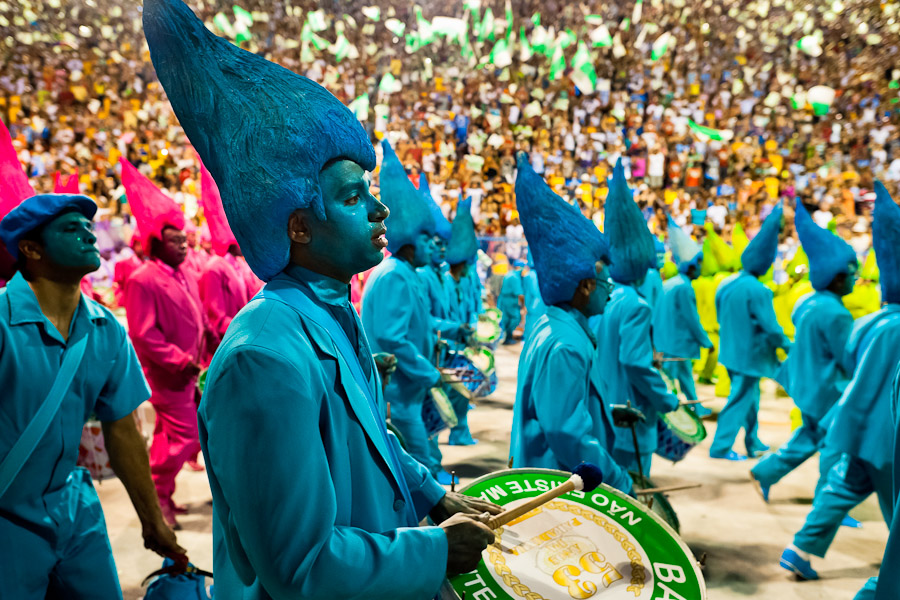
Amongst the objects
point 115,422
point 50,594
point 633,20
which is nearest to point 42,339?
point 115,422

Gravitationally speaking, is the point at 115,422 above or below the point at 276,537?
below

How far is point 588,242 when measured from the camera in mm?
3006

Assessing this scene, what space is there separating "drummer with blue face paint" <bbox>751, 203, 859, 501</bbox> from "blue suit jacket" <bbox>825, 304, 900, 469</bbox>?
1.40 meters

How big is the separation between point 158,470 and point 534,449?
10.2 ft

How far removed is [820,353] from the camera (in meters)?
5.24

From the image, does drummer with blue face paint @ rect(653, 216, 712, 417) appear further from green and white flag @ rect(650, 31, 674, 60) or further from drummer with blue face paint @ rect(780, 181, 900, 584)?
green and white flag @ rect(650, 31, 674, 60)

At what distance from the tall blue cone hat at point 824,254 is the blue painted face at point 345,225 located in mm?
4607

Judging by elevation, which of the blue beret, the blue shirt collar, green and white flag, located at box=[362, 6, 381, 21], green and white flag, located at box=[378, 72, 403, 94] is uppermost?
green and white flag, located at box=[362, 6, 381, 21]

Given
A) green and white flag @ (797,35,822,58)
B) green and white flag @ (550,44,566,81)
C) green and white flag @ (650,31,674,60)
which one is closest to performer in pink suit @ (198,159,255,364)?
green and white flag @ (550,44,566,81)

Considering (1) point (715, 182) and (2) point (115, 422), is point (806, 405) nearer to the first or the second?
(2) point (115, 422)

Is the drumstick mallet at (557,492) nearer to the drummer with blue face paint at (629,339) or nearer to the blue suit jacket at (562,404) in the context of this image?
the blue suit jacket at (562,404)

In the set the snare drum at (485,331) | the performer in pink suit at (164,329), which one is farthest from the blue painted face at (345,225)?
the snare drum at (485,331)

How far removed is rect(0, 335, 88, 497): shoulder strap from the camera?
7.09 ft

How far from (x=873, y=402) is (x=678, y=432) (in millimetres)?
984
